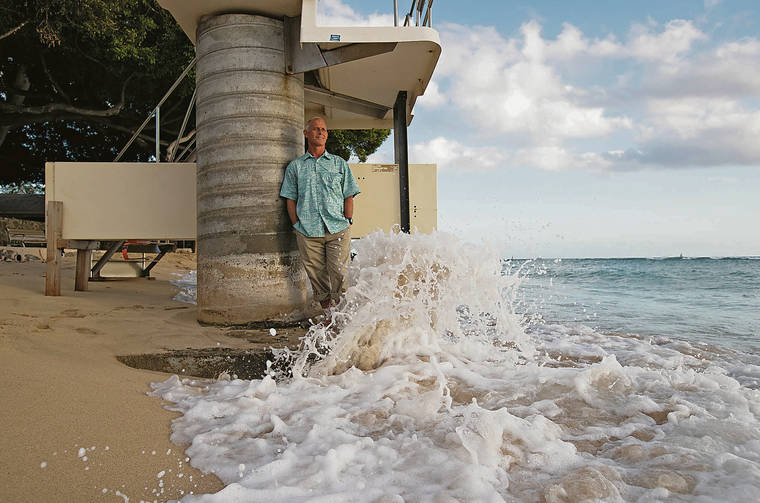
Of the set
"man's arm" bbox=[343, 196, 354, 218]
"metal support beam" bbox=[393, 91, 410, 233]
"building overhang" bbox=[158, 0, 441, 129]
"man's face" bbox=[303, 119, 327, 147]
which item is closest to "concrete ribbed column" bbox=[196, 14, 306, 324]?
"building overhang" bbox=[158, 0, 441, 129]

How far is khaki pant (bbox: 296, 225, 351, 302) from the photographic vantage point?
19.3ft

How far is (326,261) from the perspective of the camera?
597 centimetres

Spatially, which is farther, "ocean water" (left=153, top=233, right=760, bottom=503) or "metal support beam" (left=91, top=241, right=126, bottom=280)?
"metal support beam" (left=91, top=241, right=126, bottom=280)

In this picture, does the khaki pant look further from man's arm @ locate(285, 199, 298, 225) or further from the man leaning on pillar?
man's arm @ locate(285, 199, 298, 225)

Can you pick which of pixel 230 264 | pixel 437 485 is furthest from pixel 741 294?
pixel 437 485

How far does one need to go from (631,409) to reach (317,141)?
13.3ft

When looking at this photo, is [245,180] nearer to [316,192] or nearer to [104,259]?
[316,192]

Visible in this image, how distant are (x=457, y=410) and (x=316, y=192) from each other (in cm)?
333

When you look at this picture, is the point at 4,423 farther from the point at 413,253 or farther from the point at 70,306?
the point at 70,306

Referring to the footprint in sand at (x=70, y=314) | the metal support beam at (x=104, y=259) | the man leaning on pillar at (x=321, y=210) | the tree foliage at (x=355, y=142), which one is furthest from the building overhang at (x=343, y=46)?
the tree foliage at (x=355, y=142)

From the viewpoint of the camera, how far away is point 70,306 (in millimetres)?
6723

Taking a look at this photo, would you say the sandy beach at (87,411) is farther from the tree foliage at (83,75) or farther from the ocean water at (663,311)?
the tree foliage at (83,75)

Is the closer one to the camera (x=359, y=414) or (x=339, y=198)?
(x=359, y=414)

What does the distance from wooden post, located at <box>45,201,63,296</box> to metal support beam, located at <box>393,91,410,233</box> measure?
4874mm
